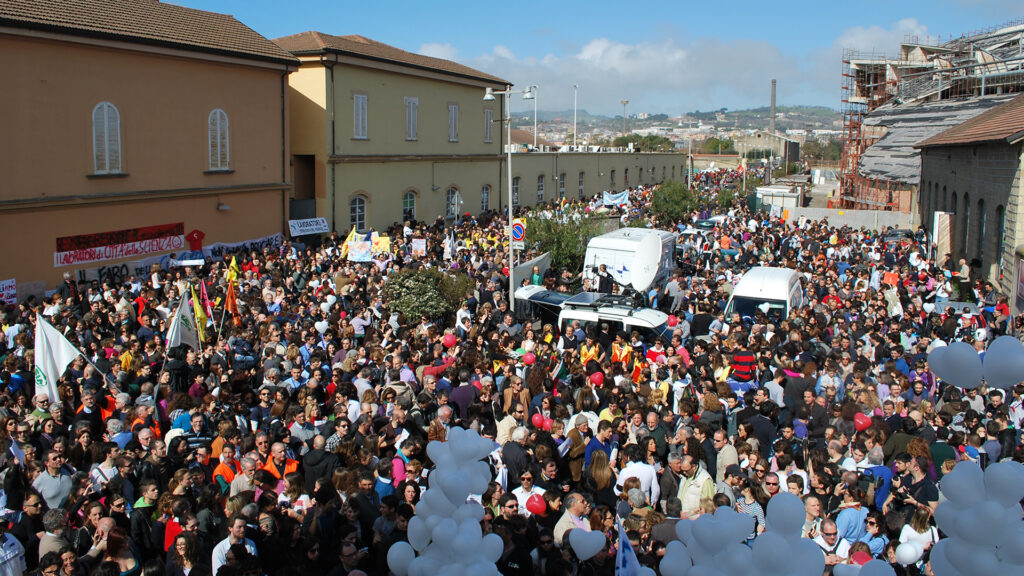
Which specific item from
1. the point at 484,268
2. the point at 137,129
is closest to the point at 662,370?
the point at 484,268

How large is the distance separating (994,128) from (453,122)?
20916 millimetres

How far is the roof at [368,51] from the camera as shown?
29016 mm

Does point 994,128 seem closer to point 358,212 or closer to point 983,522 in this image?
point 358,212

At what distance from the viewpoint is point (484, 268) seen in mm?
21062

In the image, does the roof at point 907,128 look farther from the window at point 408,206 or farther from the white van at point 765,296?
the white van at point 765,296

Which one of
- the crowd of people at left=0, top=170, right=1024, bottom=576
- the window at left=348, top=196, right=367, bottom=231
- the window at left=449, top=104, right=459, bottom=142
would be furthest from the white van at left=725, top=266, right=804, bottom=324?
the window at left=449, top=104, right=459, bottom=142

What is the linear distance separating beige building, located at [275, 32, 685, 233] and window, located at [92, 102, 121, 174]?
7888 mm

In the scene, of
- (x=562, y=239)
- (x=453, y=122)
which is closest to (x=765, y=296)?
(x=562, y=239)

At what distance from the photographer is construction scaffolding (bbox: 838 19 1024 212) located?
36519 mm

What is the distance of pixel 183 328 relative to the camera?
12.7m

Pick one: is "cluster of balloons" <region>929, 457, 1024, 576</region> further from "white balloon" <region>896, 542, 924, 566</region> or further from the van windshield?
the van windshield

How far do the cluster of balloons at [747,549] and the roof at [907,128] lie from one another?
112 ft

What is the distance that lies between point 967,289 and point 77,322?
18.3 m

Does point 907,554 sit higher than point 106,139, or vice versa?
point 106,139
